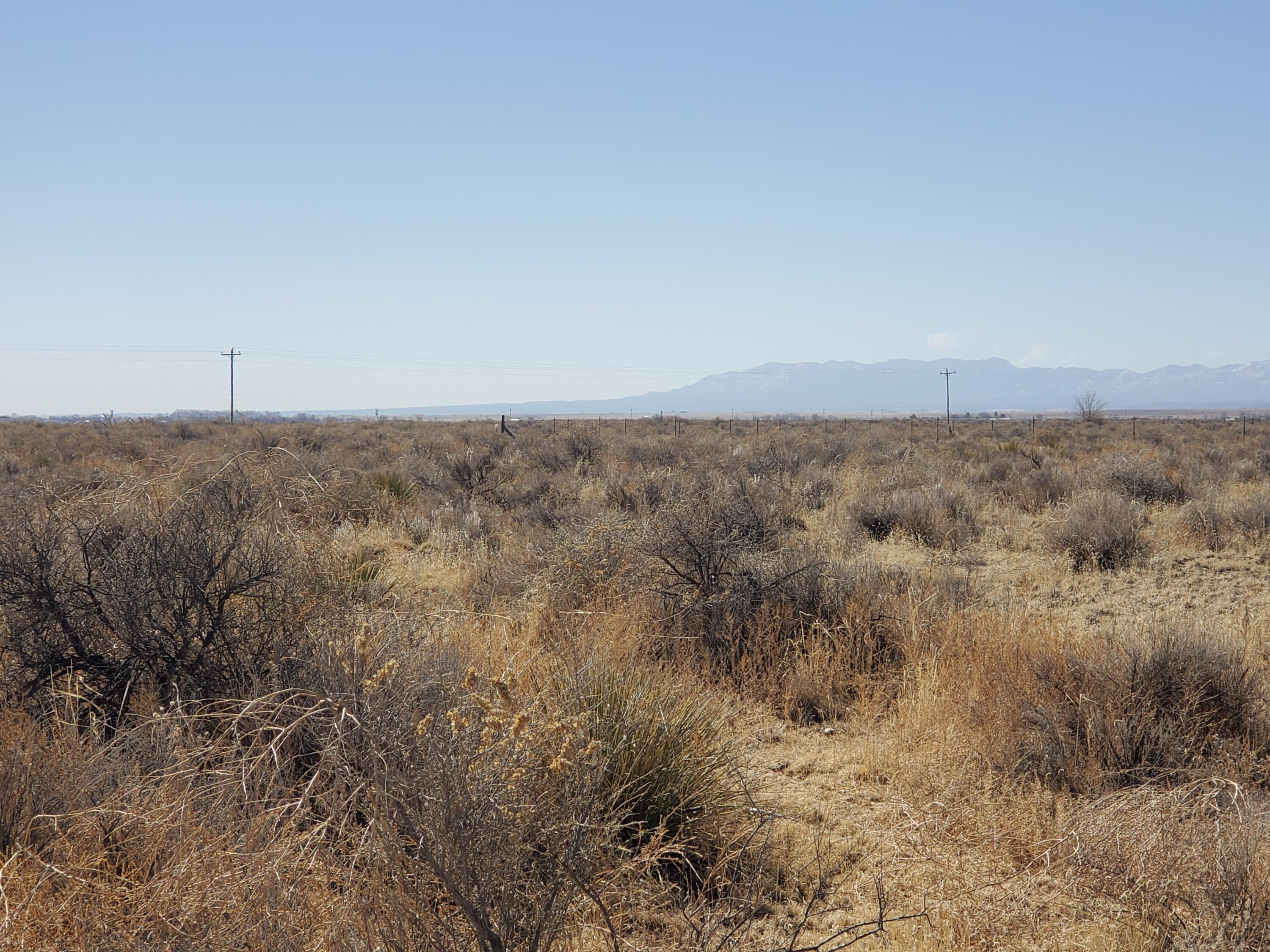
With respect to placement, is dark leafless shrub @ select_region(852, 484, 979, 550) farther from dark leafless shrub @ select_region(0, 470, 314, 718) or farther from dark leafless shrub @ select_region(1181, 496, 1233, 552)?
dark leafless shrub @ select_region(0, 470, 314, 718)

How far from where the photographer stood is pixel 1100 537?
34.4 feet

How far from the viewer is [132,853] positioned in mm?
3029

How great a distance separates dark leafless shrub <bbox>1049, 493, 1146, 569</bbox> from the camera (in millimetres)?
10305

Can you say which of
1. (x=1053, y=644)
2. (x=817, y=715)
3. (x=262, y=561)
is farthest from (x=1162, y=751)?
(x=262, y=561)

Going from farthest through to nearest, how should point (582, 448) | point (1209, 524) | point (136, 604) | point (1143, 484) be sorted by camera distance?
point (582, 448)
point (1143, 484)
point (1209, 524)
point (136, 604)

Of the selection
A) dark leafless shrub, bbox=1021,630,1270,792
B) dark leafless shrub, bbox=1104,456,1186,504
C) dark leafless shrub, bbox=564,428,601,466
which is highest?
dark leafless shrub, bbox=564,428,601,466

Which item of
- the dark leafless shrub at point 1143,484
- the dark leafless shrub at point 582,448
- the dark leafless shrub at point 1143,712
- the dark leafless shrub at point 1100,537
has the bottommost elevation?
the dark leafless shrub at point 1143,712

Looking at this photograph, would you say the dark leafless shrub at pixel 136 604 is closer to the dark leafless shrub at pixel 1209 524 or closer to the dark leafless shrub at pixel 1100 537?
the dark leafless shrub at pixel 1100 537

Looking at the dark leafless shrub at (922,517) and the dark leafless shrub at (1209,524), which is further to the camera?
the dark leafless shrub at (922,517)

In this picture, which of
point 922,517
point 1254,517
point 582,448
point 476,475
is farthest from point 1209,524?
point 582,448

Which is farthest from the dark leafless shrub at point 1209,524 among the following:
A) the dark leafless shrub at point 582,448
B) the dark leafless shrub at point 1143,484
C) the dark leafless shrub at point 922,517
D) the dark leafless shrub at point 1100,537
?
the dark leafless shrub at point 582,448

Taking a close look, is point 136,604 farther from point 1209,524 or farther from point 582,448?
point 582,448

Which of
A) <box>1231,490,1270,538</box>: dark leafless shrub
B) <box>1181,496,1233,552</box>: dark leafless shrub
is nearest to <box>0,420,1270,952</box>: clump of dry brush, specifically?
<box>1181,496,1233,552</box>: dark leafless shrub

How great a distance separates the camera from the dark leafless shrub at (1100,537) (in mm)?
10305
